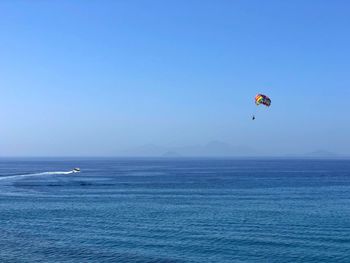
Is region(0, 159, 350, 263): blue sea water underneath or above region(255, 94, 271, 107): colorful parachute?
underneath

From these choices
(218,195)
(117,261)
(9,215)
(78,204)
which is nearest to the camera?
(117,261)

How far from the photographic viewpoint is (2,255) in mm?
50344

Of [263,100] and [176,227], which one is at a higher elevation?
[263,100]

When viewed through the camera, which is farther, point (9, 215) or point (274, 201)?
point (274, 201)

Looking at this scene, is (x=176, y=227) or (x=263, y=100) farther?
(x=263, y=100)

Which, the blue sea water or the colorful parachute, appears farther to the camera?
the colorful parachute

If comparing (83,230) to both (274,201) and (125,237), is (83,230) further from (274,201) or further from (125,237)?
(274,201)

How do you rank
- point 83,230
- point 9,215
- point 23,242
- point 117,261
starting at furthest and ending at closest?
1. point 9,215
2. point 83,230
3. point 23,242
4. point 117,261

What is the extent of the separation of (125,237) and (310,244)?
21.8 meters

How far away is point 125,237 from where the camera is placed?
192 feet

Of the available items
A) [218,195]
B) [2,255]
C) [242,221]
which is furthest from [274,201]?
[2,255]

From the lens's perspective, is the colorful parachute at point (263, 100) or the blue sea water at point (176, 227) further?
the colorful parachute at point (263, 100)

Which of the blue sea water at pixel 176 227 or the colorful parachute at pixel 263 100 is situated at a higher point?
the colorful parachute at pixel 263 100

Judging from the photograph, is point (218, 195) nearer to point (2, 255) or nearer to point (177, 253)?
point (177, 253)
